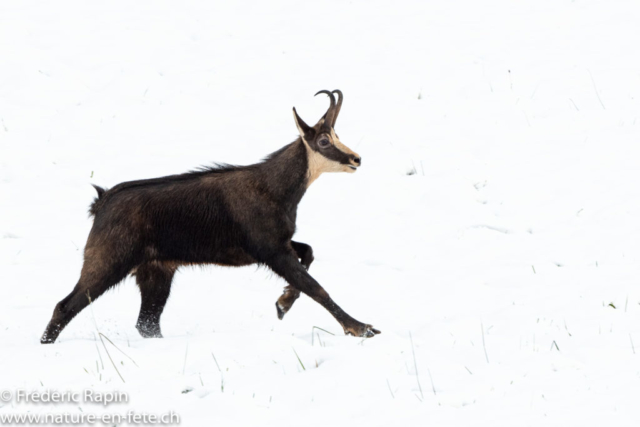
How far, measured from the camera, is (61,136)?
996cm

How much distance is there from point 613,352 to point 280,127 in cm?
626

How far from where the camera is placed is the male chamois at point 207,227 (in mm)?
5934

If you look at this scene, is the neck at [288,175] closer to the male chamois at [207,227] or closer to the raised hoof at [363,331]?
the male chamois at [207,227]

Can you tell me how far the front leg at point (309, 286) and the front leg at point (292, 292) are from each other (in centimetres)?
23

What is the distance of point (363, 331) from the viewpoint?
5.82m

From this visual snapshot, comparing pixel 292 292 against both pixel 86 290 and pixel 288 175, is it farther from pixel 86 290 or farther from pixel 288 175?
pixel 86 290

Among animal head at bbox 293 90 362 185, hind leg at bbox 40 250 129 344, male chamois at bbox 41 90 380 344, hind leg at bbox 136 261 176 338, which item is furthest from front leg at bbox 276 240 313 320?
hind leg at bbox 40 250 129 344

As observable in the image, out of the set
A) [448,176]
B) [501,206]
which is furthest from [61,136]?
[501,206]

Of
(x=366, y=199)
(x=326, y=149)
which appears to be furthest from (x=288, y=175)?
(x=366, y=199)

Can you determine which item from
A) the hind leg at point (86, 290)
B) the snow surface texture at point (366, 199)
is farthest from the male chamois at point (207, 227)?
the snow surface texture at point (366, 199)

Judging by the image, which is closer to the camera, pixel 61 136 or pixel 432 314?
pixel 432 314

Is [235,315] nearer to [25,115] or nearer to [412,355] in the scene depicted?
[412,355]

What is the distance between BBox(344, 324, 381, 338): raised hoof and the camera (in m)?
5.81

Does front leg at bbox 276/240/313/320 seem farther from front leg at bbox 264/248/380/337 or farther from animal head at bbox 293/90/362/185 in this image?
animal head at bbox 293/90/362/185
